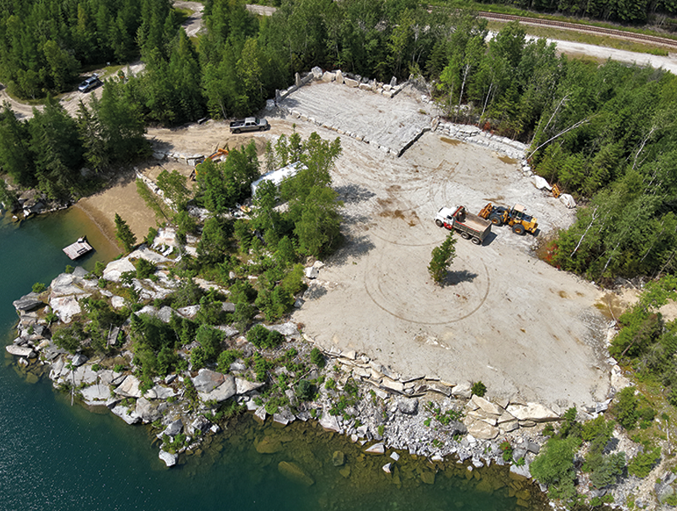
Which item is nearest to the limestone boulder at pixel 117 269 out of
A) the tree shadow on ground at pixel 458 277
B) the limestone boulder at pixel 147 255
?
the limestone boulder at pixel 147 255

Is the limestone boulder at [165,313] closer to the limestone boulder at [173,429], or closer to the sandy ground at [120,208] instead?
the limestone boulder at [173,429]

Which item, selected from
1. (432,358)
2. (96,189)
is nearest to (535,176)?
(432,358)

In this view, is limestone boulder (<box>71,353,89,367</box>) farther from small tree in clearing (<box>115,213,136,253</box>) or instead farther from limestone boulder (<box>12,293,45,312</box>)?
small tree in clearing (<box>115,213,136,253</box>)

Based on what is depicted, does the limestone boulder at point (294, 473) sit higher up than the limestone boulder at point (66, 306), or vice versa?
the limestone boulder at point (66, 306)

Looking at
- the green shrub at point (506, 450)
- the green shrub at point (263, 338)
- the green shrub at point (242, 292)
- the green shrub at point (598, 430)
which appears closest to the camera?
the green shrub at point (598, 430)

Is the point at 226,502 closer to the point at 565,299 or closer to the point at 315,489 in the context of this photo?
the point at 315,489

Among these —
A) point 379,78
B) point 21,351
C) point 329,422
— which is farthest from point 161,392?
point 379,78

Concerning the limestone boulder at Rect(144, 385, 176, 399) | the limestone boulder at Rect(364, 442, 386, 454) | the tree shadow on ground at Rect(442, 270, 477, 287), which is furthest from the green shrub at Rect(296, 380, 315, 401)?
the tree shadow on ground at Rect(442, 270, 477, 287)
